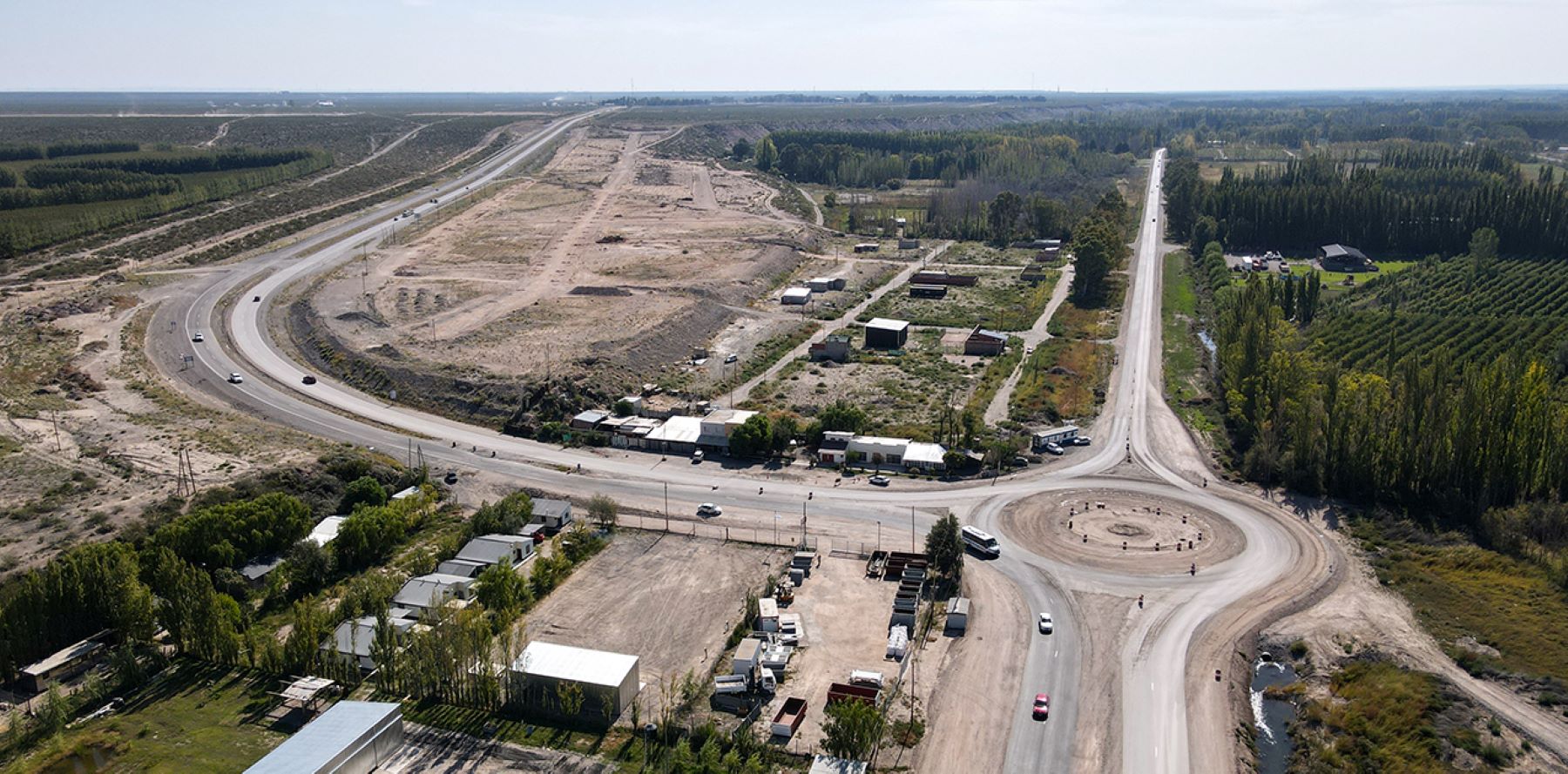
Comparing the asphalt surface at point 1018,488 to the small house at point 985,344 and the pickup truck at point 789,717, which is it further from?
the small house at point 985,344

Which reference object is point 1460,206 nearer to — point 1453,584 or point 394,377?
point 1453,584

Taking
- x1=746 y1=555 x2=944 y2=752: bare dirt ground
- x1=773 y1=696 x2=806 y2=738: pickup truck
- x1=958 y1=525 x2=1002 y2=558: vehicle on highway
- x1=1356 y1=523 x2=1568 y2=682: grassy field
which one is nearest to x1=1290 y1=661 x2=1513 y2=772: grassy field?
x1=1356 y1=523 x2=1568 y2=682: grassy field

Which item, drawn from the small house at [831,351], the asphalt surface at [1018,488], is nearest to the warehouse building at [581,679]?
the asphalt surface at [1018,488]

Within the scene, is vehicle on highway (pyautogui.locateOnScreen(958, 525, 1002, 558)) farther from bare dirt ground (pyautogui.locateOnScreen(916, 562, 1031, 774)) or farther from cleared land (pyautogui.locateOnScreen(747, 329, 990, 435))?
cleared land (pyautogui.locateOnScreen(747, 329, 990, 435))

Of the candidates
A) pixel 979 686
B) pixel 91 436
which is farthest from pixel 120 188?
pixel 979 686

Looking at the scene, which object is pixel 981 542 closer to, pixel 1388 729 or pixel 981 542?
pixel 981 542

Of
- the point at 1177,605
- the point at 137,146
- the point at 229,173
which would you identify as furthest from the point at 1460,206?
the point at 137,146
